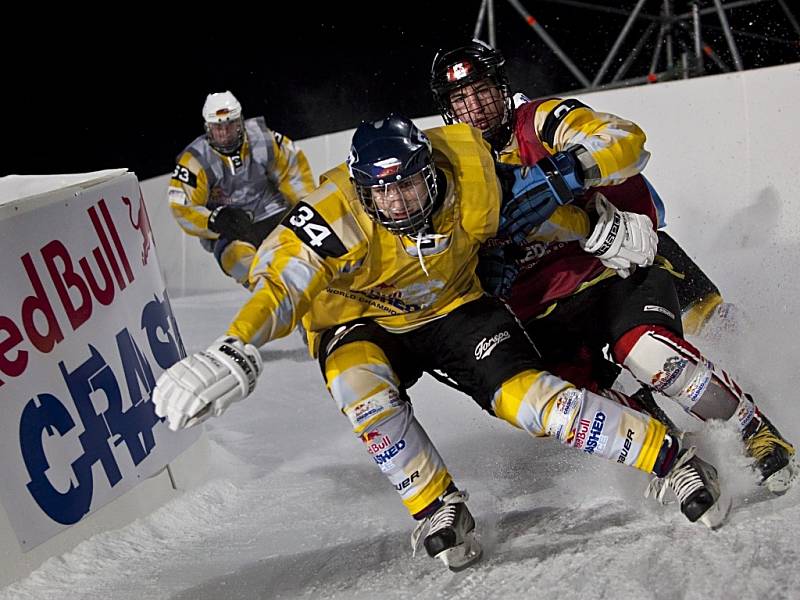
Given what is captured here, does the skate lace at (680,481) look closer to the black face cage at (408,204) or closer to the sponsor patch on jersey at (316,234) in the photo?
the black face cage at (408,204)

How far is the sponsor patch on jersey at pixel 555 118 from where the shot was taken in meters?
3.88

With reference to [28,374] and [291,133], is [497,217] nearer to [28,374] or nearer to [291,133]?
[28,374]

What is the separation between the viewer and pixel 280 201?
7980mm

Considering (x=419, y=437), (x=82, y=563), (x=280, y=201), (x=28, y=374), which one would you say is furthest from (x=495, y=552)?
(x=280, y=201)

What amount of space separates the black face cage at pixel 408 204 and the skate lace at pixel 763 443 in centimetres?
138

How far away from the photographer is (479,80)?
4.02 meters

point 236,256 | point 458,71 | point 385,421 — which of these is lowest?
point 236,256

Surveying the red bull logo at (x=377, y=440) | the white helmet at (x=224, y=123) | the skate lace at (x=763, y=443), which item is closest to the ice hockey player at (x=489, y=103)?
the skate lace at (x=763, y=443)

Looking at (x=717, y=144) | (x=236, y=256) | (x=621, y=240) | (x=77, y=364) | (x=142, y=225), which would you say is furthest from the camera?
(x=717, y=144)

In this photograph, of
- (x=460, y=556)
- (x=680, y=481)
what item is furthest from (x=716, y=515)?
(x=460, y=556)

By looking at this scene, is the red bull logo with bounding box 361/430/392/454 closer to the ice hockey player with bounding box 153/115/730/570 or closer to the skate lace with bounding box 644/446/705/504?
the ice hockey player with bounding box 153/115/730/570

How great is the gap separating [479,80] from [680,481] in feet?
5.74

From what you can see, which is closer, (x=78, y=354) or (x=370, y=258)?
(x=370, y=258)

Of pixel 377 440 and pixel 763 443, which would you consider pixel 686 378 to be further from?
pixel 377 440
